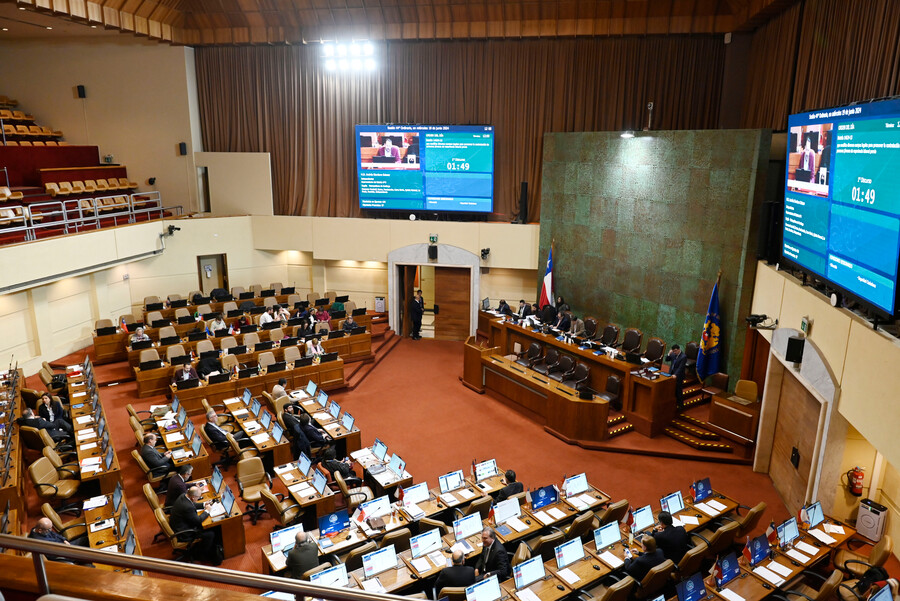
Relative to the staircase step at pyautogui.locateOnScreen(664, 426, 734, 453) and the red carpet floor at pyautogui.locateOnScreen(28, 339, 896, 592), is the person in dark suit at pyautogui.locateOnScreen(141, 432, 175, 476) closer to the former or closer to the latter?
the red carpet floor at pyautogui.locateOnScreen(28, 339, 896, 592)

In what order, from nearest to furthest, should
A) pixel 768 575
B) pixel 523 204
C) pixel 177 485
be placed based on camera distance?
pixel 768 575, pixel 177 485, pixel 523 204

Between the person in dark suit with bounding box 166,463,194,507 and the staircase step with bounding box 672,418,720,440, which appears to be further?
the staircase step with bounding box 672,418,720,440

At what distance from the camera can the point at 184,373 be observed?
Result: 461 inches

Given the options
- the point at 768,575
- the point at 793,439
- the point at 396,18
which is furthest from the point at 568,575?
the point at 396,18

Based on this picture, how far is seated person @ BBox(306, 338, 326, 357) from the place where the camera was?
13.3 meters

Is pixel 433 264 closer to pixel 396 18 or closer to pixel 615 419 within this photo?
pixel 396 18

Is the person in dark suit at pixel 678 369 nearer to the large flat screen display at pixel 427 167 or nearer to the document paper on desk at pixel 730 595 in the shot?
the document paper on desk at pixel 730 595

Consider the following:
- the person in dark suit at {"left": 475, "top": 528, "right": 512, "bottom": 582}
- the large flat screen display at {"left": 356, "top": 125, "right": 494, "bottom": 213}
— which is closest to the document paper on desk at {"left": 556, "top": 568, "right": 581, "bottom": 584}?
the person in dark suit at {"left": 475, "top": 528, "right": 512, "bottom": 582}

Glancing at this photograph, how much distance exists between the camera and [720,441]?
1065 cm

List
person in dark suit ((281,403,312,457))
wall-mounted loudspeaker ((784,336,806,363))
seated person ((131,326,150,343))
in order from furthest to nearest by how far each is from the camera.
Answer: seated person ((131,326,150,343)) → person in dark suit ((281,403,312,457)) → wall-mounted loudspeaker ((784,336,806,363))

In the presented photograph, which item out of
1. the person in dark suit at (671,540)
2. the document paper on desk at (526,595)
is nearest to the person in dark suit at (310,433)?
the document paper on desk at (526,595)

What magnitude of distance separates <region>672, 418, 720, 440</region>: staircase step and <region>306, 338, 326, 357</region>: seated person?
7401mm

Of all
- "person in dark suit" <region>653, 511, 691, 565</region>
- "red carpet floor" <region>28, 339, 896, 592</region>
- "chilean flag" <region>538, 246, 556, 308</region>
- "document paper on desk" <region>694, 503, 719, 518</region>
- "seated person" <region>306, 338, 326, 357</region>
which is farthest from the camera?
"chilean flag" <region>538, 246, 556, 308</region>

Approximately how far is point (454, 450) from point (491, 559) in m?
3.99
